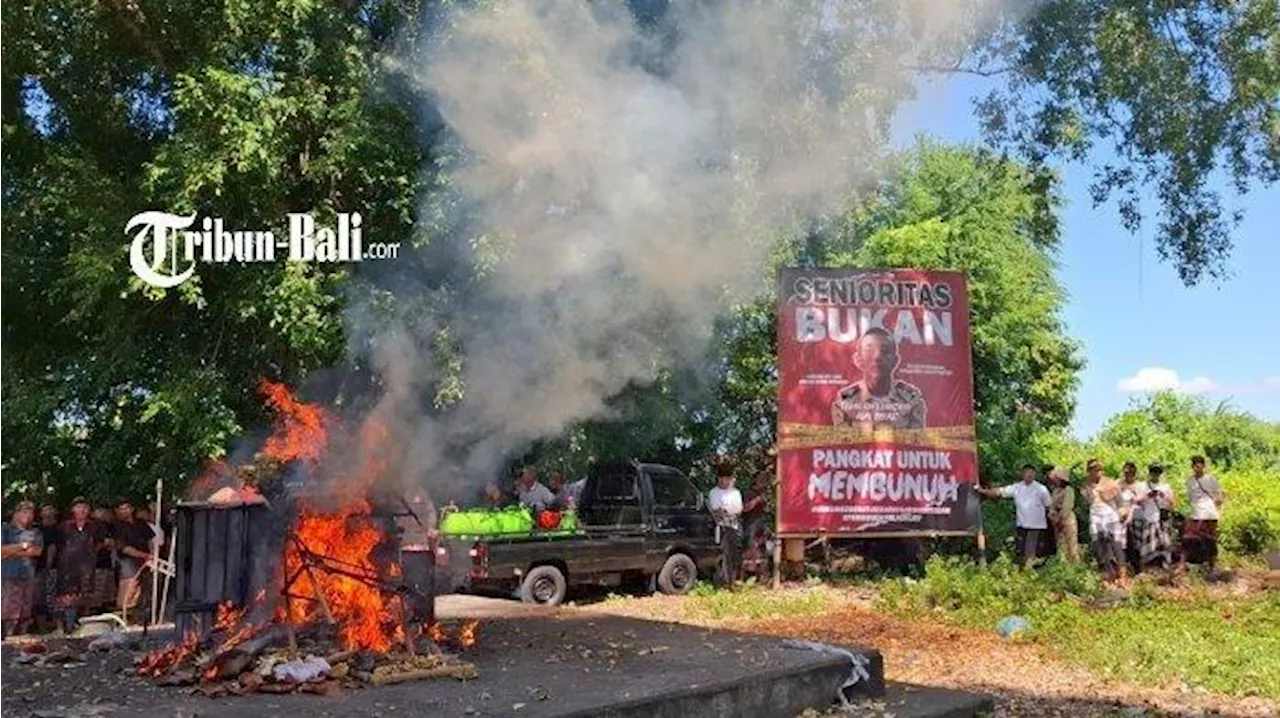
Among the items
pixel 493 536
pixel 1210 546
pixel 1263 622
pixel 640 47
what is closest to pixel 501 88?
pixel 640 47

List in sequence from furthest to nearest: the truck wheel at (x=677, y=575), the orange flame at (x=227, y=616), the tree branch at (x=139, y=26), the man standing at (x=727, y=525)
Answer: the man standing at (x=727, y=525) < the truck wheel at (x=677, y=575) < the tree branch at (x=139, y=26) < the orange flame at (x=227, y=616)

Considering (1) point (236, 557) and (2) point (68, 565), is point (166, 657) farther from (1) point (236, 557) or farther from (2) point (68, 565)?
(2) point (68, 565)

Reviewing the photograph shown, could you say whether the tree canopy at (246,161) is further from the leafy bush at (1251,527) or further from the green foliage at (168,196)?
the leafy bush at (1251,527)

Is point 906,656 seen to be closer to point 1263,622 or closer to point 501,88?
point 1263,622

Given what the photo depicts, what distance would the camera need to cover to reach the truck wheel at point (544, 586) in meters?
14.3

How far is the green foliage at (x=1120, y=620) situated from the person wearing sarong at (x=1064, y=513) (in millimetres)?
1789

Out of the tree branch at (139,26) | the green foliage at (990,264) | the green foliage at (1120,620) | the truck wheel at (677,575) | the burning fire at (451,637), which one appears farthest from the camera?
the green foliage at (990,264)

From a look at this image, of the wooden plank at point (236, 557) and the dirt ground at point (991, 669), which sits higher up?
the wooden plank at point (236, 557)

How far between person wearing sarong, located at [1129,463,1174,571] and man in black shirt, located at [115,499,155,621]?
42.1ft

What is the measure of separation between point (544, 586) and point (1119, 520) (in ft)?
25.7

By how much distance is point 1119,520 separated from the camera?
15844 millimetres

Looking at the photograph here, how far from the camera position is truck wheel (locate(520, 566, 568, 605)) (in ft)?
46.8

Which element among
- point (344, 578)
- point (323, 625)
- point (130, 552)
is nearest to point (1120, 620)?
point (344, 578)

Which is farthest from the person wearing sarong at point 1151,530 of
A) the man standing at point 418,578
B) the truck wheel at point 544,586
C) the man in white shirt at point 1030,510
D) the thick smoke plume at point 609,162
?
the man standing at point 418,578
